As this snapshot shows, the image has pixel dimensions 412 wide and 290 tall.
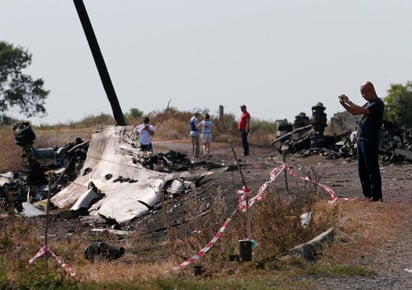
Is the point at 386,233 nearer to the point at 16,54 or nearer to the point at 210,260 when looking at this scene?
the point at 210,260

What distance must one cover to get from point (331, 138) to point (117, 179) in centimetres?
1009

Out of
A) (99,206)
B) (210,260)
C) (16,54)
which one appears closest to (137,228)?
(99,206)

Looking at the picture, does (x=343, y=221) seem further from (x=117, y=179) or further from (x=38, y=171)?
(x=38, y=171)

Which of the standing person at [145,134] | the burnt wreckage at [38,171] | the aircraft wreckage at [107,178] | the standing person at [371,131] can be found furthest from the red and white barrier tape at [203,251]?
the burnt wreckage at [38,171]

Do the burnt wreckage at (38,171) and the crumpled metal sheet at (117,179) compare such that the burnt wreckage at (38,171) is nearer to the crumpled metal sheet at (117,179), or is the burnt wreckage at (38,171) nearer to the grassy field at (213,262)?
the crumpled metal sheet at (117,179)

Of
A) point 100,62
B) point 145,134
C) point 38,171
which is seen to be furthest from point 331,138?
point 38,171

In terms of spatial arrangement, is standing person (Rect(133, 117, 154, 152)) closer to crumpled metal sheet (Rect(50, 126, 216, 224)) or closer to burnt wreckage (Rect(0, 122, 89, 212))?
crumpled metal sheet (Rect(50, 126, 216, 224))

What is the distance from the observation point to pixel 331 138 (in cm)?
3102

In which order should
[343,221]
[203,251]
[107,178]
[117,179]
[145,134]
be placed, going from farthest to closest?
[145,134] → [107,178] → [117,179] → [343,221] → [203,251]

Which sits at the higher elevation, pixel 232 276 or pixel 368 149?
pixel 368 149

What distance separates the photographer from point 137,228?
1881 centimetres

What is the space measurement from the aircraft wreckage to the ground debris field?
413 mm

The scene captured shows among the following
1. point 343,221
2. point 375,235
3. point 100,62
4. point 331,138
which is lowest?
point 375,235

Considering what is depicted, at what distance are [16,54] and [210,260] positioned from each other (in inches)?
2640
